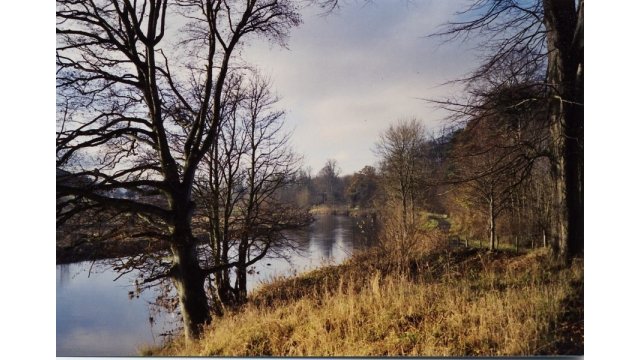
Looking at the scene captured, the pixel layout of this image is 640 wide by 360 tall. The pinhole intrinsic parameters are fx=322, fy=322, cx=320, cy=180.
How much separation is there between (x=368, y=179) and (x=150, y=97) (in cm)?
272

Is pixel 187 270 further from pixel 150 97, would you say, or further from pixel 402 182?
pixel 402 182

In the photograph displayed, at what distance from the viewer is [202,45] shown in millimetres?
3742

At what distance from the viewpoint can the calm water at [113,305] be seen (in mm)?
3061

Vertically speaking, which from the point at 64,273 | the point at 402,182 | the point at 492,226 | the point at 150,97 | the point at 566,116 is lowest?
the point at 64,273

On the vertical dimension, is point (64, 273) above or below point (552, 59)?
below

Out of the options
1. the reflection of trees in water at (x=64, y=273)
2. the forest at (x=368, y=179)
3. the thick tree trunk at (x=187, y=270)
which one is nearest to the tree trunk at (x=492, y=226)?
the forest at (x=368, y=179)

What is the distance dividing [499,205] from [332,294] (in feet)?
6.89

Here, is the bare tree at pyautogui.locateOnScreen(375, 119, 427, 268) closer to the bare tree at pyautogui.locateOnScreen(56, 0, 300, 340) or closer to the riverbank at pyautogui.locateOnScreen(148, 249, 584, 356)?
the riverbank at pyautogui.locateOnScreen(148, 249, 584, 356)

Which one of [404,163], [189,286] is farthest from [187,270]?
[404,163]

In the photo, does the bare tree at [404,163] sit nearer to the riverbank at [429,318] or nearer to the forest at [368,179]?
the forest at [368,179]

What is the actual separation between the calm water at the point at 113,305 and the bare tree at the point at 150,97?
0.50 meters

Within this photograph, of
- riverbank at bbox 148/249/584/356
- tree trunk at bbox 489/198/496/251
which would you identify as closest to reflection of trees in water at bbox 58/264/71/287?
riverbank at bbox 148/249/584/356

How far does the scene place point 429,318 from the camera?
2.72 m
